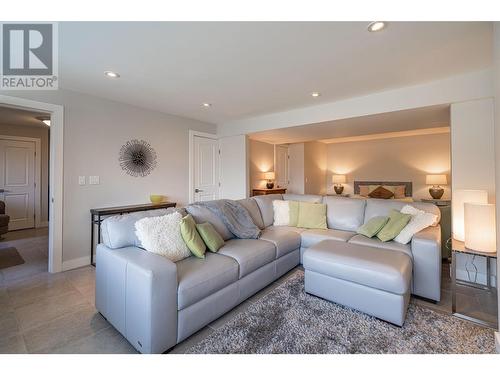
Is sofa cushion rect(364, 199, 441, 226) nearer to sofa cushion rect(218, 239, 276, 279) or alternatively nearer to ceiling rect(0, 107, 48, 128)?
sofa cushion rect(218, 239, 276, 279)

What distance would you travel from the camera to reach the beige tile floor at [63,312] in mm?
1615

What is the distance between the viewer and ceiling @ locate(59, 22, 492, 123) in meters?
1.79

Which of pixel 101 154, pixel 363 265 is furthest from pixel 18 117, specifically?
pixel 363 265

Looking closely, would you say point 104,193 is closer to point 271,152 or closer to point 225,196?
point 225,196

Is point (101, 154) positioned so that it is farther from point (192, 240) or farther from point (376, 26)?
point (376, 26)

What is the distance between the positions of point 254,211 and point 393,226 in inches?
67.9

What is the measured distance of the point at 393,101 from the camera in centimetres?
308

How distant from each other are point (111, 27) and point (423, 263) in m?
3.36

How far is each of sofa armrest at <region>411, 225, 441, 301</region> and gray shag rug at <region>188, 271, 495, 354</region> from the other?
207mm

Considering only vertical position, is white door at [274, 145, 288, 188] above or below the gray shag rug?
above

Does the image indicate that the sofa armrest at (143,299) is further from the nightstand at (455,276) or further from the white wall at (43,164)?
the white wall at (43,164)

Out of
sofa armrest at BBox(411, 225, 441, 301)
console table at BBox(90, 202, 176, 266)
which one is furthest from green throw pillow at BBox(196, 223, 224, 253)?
sofa armrest at BBox(411, 225, 441, 301)

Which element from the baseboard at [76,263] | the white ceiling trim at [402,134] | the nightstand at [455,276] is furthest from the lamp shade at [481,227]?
the baseboard at [76,263]

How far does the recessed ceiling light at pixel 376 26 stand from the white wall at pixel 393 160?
5.33m
